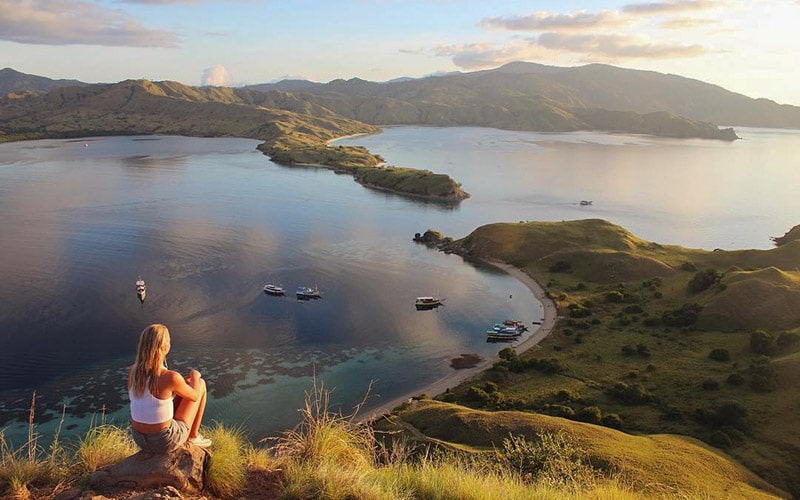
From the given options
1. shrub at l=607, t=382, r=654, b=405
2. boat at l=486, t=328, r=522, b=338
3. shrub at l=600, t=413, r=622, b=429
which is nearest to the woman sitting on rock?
shrub at l=600, t=413, r=622, b=429

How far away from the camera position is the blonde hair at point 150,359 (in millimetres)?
8539

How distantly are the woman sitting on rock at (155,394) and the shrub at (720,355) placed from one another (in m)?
53.6

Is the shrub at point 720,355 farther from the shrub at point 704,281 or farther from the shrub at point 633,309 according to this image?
the shrub at point 704,281

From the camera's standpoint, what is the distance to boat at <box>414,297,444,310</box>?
69.4 m

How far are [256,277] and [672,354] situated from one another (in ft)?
174

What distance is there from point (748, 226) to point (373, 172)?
330ft

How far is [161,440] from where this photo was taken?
28.9 feet

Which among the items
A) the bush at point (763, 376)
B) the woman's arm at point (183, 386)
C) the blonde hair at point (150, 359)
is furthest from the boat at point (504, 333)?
the blonde hair at point (150, 359)

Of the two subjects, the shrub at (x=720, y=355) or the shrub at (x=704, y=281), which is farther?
the shrub at (x=704, y=281)

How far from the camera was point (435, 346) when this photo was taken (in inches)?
2318

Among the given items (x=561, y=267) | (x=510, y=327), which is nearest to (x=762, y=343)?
(x=510, y=327)

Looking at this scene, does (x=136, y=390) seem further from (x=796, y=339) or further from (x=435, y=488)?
A: (x=796, y=339)

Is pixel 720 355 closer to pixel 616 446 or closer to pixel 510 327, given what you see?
pixel 510 327

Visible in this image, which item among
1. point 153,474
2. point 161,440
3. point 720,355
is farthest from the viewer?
point 720,355
